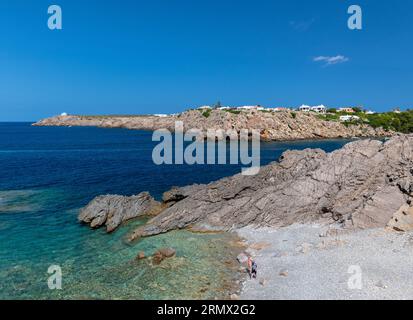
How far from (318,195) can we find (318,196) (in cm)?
12

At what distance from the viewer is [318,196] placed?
1476 inches

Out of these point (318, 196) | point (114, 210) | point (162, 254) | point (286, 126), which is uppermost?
point (286, 126)

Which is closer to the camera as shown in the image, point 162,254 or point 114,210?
point 162,254

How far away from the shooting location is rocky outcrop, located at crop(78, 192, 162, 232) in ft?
128

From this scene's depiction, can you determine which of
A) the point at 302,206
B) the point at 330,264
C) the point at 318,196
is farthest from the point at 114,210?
the point at 330,264

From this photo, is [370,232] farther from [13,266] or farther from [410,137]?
[13,266]

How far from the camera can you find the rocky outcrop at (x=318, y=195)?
33.9m

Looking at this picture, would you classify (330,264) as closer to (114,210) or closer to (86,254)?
A: (86,254)

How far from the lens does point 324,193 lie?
3766 centimetres

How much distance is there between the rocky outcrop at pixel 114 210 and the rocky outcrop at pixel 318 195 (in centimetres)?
355

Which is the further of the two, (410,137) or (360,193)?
(410,137)

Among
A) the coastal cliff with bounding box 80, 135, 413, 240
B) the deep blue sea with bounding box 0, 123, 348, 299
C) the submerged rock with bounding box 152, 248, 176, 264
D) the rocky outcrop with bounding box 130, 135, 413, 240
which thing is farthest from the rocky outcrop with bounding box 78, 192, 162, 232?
the submerged rock with bounding box 152, 248, 176, 264
